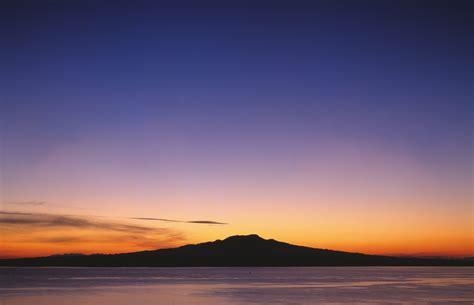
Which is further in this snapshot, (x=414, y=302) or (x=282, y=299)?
(x=282, y=299)

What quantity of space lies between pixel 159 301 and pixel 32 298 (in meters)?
11.7

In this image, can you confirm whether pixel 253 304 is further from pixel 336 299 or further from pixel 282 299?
pixel 336 299

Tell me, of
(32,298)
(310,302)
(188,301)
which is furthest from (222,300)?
(32,298)

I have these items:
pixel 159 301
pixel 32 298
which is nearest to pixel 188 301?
pixel 159 301

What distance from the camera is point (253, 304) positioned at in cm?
3812

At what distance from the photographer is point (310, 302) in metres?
39.1

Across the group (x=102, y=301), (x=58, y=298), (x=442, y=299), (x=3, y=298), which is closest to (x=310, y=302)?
(x=442, y=299)

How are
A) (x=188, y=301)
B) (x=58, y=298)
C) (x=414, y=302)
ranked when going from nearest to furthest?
(x=414, y=302) < (x=188, y=301) < (x=58, y=298)

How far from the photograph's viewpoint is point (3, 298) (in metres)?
43.9

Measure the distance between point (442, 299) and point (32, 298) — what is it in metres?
31.8

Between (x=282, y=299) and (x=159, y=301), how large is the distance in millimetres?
9223

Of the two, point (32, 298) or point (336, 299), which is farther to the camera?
point (32, 298)

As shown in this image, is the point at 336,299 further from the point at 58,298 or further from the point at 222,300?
the point at 58,298

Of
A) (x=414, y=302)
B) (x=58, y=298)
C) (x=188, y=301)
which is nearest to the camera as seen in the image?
(x=414, y=302)
